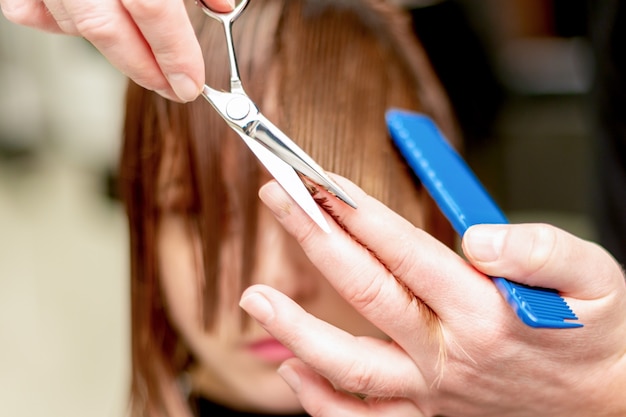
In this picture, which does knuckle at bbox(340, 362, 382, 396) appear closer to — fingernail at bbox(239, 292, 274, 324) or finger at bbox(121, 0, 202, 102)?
fingernail at bbox(239, 292, 274, 324)

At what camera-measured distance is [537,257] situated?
1.68 feet

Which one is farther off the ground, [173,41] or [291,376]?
[173,41]

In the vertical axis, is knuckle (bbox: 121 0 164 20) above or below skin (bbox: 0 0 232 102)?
above

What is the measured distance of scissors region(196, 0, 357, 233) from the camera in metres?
0.54

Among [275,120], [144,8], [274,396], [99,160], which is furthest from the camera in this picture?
[99,160]

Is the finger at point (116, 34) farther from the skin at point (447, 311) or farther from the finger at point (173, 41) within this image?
the skin at point (447, 311)

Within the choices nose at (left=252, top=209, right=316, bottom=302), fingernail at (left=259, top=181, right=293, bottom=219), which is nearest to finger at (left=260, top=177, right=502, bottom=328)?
fingernail at (left=259, top=181, right=293, bottom=219)

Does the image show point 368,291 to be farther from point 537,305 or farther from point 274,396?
point 274,396

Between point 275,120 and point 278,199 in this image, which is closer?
point 278,199

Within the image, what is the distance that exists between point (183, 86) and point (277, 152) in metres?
0.09

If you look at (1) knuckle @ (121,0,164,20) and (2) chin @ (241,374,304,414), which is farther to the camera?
(2) chin @ (241,374,304,414)

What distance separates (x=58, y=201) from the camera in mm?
2484

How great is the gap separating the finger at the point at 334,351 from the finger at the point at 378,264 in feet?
0.11

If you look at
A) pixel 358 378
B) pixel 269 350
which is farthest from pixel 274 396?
pixel 358 378
